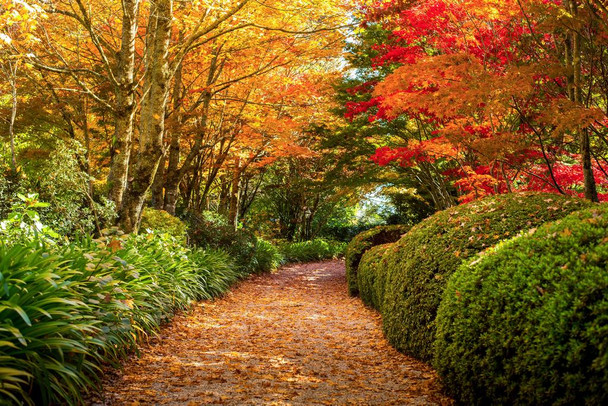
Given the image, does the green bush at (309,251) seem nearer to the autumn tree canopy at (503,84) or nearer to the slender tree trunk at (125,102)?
the autumn tree canopy at (503,84)

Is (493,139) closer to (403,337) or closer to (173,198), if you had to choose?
(403,337)

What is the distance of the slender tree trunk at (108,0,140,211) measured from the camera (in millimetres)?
6535

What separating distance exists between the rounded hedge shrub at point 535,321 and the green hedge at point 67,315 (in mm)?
2489

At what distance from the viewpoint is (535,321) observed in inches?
91.7

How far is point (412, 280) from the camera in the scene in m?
4.64

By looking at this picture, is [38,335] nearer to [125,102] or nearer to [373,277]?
[125,102]

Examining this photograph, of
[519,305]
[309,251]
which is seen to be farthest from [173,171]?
[309,251]

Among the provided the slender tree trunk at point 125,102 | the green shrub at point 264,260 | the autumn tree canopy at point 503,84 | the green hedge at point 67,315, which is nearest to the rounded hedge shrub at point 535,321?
the green hedge at point 67,315

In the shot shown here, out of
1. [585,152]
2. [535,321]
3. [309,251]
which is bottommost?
[309,251]

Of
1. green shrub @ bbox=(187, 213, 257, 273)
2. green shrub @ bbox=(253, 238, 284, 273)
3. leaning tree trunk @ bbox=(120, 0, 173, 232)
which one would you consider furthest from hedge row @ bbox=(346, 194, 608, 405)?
green shrub @ bbox=(253, 238, 284, 273)

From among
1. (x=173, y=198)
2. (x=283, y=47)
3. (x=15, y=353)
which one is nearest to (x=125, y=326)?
(x=15, y=353)

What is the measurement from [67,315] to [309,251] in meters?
16.0

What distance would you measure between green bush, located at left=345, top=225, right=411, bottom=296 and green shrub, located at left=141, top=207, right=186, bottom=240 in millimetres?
3698

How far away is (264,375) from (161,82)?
489 centimetres
